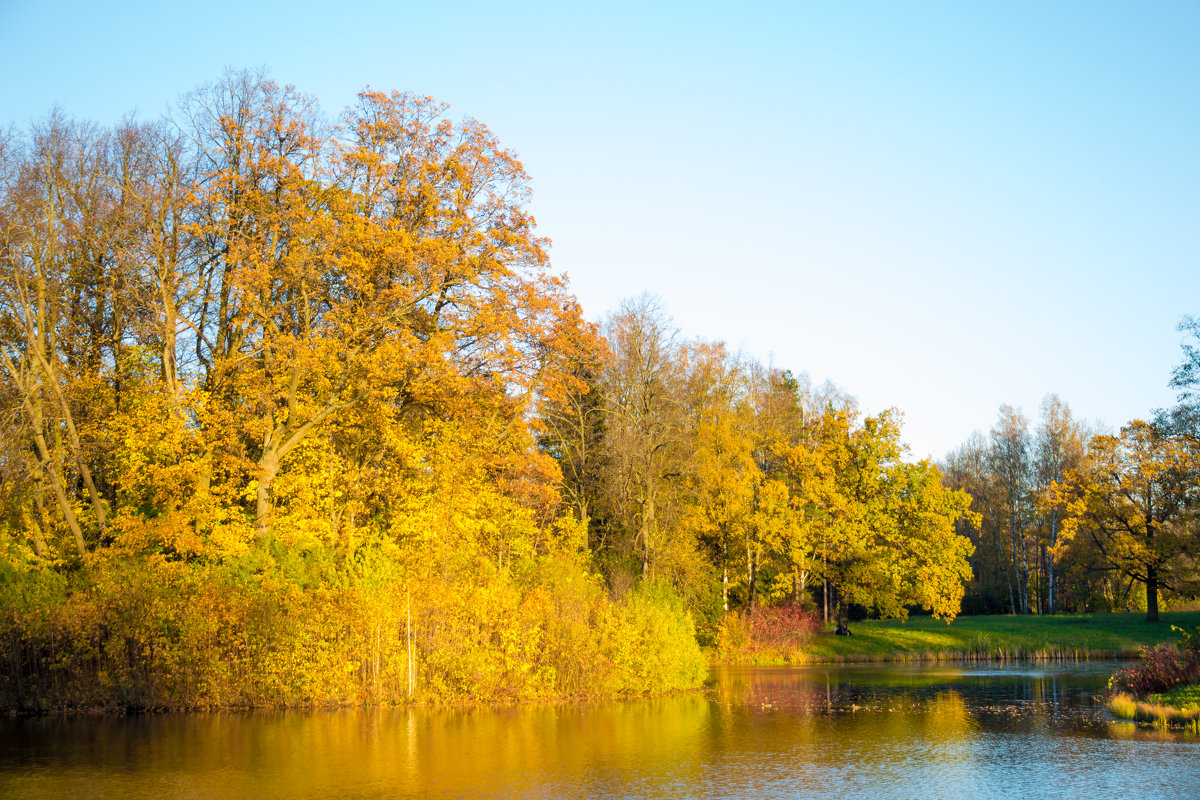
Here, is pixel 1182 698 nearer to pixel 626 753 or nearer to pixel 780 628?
pixel 626 753

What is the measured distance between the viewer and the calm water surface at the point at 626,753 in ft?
42.3

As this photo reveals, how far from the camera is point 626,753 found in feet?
52.4

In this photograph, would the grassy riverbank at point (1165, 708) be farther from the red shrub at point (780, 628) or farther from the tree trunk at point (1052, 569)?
the tree trunk at point (1052, 569)

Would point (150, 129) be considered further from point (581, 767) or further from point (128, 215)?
point (581, 767)

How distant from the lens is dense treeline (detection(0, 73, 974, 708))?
2317 cm

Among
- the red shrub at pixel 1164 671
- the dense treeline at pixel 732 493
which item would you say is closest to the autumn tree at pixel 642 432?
the dense treeline at pixel 732 493

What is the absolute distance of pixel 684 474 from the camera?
40.7m

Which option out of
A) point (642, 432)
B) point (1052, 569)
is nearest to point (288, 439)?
point (642, 432)

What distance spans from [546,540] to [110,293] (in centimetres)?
1653

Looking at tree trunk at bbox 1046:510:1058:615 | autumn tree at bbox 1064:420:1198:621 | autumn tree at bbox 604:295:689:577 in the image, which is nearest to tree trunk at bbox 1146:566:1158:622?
autumn tree at bbox 1064:420:1198:621

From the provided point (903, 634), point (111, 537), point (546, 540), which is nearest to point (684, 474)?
point (546, 540)

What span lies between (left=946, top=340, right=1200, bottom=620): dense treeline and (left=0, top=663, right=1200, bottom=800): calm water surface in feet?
93.1

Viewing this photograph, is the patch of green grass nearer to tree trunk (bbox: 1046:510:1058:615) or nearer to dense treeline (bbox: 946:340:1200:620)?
dense treeline (bbox: 946:340:1200:620)

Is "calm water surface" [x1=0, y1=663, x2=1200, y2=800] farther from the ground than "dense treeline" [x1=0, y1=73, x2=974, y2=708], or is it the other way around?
"dense treeline" [x1=0, y1=73, x2=974, y2=708]
